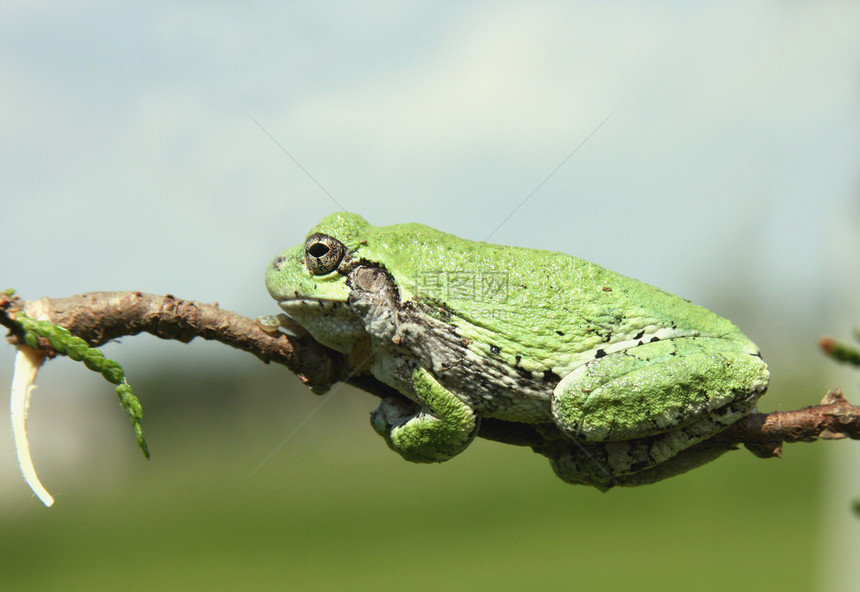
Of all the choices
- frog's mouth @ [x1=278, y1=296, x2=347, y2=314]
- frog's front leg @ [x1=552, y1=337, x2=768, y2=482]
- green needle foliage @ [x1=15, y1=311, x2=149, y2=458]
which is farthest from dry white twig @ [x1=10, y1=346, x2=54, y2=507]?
frog's front leg @ [x1=552, y1=337, x2=768, y2=482]

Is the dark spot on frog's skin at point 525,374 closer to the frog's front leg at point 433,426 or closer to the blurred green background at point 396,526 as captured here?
the frog's front leg at point 433,426

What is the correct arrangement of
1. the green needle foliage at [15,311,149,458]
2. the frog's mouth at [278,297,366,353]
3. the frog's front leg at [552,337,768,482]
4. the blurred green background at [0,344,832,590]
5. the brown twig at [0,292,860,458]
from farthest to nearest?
the blurred green background at [0,344,832,590]
the frog's mouth at [278,297,366,353]
the frog's front leg at [552,337,768,482]
the brown twig at [0,292,860,458]
the green needle foliage at [15,311,149,458]

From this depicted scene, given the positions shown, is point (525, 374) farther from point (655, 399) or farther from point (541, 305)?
point (655, 399)

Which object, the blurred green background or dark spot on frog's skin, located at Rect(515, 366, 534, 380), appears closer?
dark spot on frog's skin, located at Rect(515, 366, 534, 380)

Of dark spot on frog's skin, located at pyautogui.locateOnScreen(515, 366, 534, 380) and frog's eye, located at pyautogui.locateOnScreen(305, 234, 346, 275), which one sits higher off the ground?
frog's eye, located at pyautogui.locateOnScreen(305, 234, 346, 275)

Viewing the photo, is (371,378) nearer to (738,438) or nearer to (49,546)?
(738,438)

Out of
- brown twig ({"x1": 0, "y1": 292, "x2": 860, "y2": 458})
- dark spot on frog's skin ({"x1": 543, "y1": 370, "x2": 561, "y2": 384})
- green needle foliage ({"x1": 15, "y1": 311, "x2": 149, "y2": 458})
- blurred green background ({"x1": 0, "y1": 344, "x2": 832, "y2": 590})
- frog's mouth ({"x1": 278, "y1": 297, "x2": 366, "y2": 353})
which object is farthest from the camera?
blurred green background ({"x1": 0, "y1": 344, "x2": 832, "y2": 590})

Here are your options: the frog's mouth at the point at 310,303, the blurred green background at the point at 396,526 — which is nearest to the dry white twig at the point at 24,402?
the frog's mouth at the point at 310,303

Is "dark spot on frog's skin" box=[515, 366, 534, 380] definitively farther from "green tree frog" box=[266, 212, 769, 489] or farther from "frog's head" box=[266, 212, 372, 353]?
"frog's head" box=[266, 212, 372, 353]
